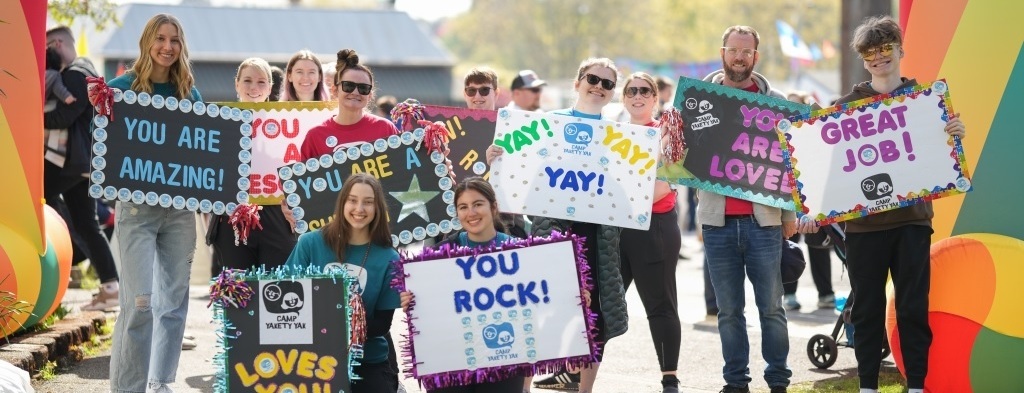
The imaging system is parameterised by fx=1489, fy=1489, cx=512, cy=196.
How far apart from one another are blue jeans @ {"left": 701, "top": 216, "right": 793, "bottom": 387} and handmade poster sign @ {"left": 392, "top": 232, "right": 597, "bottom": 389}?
4.83 feet

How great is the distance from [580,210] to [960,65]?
2.15 metres

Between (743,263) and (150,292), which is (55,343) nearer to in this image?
(150,292)

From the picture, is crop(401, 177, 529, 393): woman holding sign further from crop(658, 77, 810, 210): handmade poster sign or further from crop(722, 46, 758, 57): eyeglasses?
crop(722, 46, 758, 57): eyeglasses

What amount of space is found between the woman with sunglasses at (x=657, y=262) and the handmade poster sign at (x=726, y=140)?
0.20m

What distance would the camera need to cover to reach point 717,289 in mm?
8078

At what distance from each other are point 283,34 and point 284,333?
105 ft

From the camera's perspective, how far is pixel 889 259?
24.4ft

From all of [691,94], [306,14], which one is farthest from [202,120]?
[306,14]

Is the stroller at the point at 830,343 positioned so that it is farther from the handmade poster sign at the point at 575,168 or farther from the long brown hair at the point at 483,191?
the long brown hair at the point at 483,191

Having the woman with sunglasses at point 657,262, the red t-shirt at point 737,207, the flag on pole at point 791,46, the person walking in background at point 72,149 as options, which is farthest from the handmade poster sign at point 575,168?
the flag on pole at point 791,46

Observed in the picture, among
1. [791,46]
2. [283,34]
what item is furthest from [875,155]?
[283,34]

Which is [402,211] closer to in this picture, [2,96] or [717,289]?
[717,289]

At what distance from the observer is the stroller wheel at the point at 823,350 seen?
924 centimetres

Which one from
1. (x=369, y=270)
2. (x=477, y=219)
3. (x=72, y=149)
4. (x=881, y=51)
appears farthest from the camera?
(x=72, y=149)
